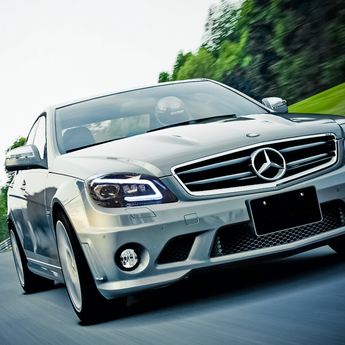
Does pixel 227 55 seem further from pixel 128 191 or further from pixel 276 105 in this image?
pixel 128 191

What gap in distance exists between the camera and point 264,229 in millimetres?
3533

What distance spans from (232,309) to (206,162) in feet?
2.83

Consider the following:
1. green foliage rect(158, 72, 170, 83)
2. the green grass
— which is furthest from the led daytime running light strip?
green foliage rect(158, 72, 170, 83)

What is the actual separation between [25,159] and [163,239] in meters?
1.79

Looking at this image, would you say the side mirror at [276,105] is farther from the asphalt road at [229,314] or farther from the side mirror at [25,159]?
the side mirror at [25,159]

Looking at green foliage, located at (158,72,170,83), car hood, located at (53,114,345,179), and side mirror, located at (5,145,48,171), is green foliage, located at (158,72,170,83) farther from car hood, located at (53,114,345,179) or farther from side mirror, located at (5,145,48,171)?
car hood, located at (53,114,345,179)

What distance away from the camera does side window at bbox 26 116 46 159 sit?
16.6 feet

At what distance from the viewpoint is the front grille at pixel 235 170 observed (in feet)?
11.7

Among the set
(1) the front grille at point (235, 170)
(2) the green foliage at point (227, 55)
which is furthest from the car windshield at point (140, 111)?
(2) the green foliage at point (227, 55)

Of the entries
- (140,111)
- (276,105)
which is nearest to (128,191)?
(140,111)

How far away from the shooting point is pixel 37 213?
186 inches

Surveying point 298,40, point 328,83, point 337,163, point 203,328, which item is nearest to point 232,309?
point 203,328

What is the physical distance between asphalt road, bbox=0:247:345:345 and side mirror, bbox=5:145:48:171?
1.14 meters

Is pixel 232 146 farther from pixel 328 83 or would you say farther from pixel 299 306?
pixel 328 83
